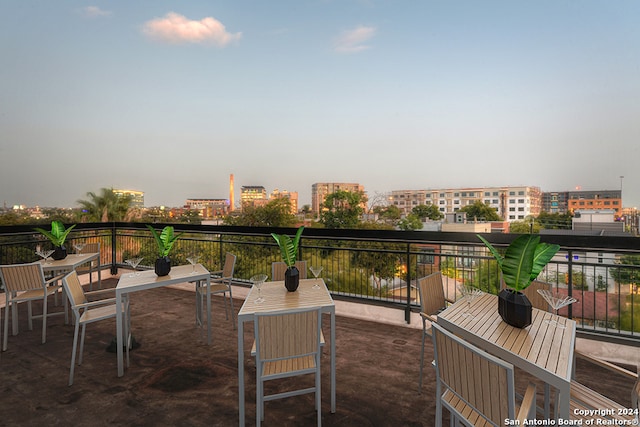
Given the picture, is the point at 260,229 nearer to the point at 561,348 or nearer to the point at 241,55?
the point at 561,348

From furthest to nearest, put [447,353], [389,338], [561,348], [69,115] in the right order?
[69,115] < [389,338] < [561,348] < [447,353]

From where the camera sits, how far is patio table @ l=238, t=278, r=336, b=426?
220cm

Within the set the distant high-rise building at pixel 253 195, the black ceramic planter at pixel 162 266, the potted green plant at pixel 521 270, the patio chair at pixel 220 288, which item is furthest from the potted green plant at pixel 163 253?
the distant high-rise building at pixel 253 195

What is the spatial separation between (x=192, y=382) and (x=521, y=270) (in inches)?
116

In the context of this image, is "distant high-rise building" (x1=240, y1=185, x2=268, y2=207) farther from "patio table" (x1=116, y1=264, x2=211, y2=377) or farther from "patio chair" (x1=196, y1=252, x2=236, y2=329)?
"patio table" (x1=116, y1=264, x2=211, y2=377)

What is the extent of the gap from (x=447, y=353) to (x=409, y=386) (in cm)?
147

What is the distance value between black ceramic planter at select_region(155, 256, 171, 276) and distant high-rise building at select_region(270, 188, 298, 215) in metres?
29.9

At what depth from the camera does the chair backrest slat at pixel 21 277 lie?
11.6 ft

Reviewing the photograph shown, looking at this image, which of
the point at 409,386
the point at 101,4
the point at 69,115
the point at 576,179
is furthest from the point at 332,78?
the point at 576,179

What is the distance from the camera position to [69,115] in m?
13.0

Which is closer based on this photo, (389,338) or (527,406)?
(527,406)

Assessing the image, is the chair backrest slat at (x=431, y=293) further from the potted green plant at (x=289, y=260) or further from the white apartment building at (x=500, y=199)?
the white apartment building at (x=500, y=199)

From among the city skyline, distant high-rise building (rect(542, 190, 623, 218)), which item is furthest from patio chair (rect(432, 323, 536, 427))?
distant high-rise building (rect(542, 190, 623, 218))

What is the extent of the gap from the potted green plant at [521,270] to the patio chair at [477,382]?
576 mm
